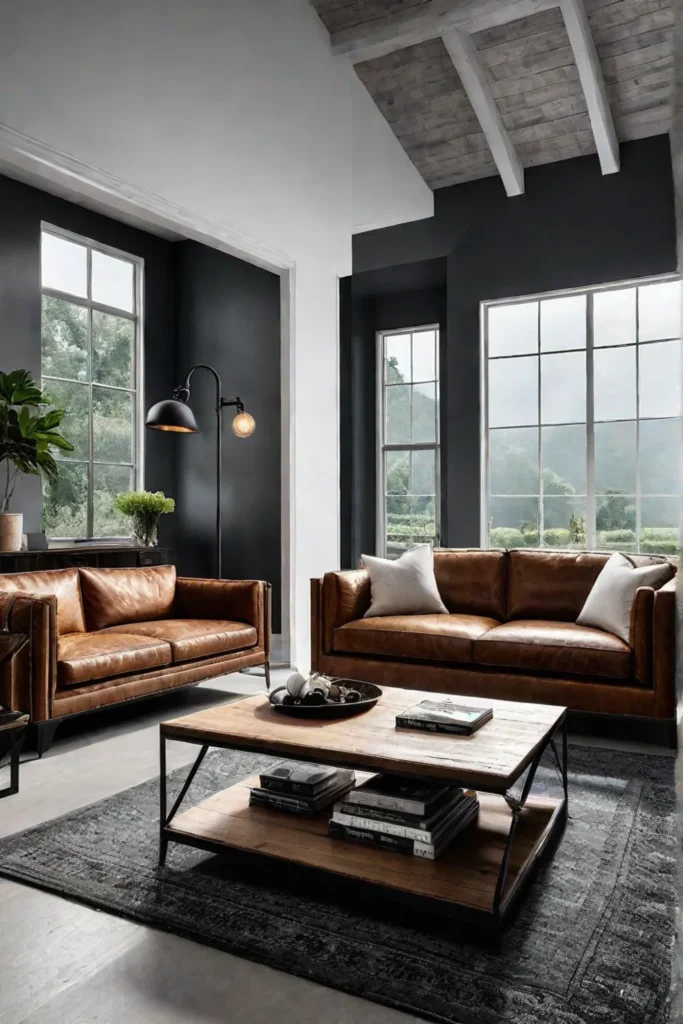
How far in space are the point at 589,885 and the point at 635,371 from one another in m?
4.48

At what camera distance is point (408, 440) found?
7.28 m

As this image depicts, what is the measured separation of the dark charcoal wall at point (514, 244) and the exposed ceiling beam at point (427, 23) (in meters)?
1.19

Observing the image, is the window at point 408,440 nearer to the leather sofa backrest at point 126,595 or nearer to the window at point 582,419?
the window at point 582,419

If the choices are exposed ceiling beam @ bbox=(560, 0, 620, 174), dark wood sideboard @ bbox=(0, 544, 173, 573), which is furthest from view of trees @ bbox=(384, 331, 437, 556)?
dark wood sideboard @ bbox=(0, 544, 173, 573)

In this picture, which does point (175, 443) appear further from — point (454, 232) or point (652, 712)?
point (652, 712)

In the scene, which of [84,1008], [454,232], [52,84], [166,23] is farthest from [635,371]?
[84,1008]

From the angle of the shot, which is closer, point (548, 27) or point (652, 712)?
point (652, 712)

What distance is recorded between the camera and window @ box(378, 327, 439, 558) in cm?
716

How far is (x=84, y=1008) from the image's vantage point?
1.58m

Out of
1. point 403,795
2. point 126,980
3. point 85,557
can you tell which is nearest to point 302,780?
point 403,795

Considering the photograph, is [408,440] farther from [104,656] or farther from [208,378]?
[104,656]

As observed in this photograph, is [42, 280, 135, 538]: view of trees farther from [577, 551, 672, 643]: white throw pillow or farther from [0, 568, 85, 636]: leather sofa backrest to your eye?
[577, 551, 672, 643]: white throw pillow

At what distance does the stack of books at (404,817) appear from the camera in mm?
1998

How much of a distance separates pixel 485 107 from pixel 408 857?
208 inches
